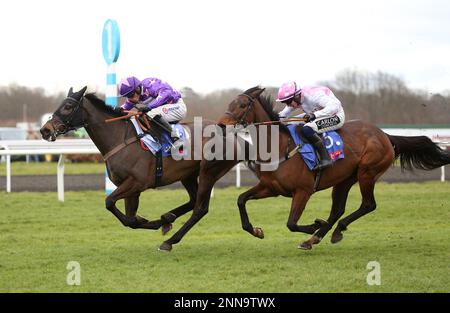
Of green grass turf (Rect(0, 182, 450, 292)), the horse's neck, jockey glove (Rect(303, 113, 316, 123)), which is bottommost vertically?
green grass turf (Rect(0, 182, 450, 292))

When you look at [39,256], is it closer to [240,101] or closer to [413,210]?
[240,101]

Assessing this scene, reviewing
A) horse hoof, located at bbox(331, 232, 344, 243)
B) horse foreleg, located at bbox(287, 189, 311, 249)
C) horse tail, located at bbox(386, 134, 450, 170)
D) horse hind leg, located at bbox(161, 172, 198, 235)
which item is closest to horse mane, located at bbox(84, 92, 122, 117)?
horse hind leg, located at bbox(161, 172, 198, 235)

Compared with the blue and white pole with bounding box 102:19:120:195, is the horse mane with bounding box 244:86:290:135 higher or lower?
lower

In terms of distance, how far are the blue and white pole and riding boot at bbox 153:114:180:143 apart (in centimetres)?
454

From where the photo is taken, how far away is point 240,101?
7.02 meters

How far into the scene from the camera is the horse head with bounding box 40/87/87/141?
7.20m

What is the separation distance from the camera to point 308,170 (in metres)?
7.14

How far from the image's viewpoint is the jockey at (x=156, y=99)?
24.6 feet

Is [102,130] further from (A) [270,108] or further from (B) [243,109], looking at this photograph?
(A) [270,108]

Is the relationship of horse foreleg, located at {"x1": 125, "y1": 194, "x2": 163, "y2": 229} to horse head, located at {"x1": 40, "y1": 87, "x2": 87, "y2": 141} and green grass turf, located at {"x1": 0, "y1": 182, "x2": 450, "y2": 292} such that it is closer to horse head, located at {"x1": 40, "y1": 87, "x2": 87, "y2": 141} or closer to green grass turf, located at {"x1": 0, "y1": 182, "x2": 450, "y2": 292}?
green grass turf, located at {"x1": 0, "y1": 182, "x2": 450, "y2": 292}

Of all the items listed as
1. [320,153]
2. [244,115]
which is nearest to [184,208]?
[244,115]

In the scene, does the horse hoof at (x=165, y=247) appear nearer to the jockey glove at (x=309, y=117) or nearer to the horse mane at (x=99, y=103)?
the horse mane at (x=99, y=103)
